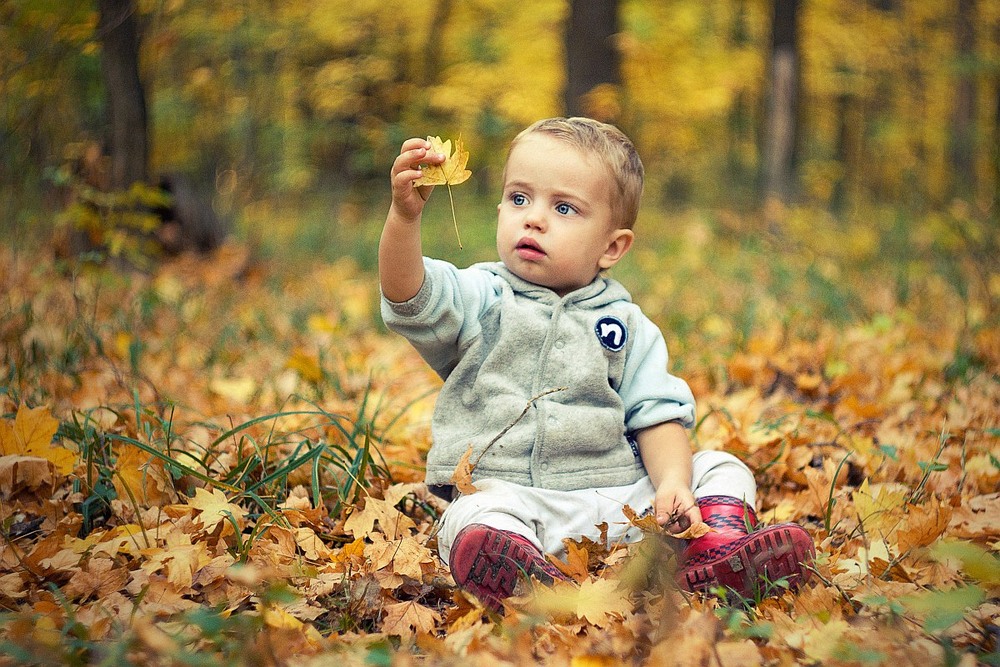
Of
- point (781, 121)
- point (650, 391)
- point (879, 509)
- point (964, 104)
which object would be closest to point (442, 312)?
point (650, 391)

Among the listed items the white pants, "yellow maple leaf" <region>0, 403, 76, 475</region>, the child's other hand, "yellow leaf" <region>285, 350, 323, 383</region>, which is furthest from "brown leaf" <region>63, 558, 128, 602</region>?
"yellow leaf" <region>285, 350, 323, 383</region>

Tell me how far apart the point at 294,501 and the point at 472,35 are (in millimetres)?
11613

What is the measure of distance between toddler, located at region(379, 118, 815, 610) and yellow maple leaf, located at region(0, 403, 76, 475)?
2.78 feet

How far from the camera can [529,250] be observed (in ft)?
6.88

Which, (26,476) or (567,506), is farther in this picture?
(26,476)

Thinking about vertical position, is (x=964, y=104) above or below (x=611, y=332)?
above

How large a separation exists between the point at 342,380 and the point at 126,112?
360 centimetres

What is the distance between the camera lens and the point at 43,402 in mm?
2600

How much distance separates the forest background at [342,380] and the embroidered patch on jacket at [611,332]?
513 mm

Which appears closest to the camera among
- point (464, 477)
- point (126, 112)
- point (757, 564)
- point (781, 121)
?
point (757, 564)

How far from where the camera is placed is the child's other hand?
1.83 metres

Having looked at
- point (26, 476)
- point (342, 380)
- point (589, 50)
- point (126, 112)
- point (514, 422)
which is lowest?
point (342, 380)

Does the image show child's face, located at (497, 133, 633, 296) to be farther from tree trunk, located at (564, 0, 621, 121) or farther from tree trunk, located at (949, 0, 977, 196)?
tree trunk, located at (949, 0, 977, 196)

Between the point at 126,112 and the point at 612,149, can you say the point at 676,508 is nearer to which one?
the point at 612,149
